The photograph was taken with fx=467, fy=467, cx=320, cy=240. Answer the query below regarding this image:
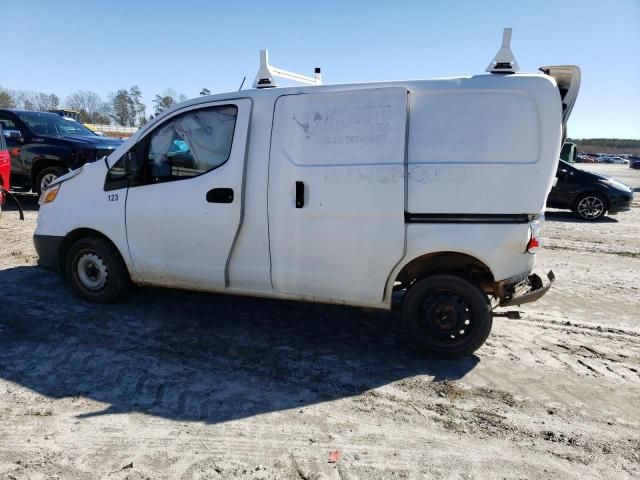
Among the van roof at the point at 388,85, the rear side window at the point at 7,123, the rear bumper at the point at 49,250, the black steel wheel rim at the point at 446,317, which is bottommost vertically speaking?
the black steel wheel rim at the point at 446,317

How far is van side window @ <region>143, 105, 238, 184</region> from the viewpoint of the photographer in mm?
4172

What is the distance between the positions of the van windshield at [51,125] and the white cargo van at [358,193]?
7.10 m

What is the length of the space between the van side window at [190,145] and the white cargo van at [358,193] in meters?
0.01


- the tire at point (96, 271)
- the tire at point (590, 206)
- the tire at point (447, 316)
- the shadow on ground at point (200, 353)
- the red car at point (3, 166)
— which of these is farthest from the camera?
the tire at point (590, 206)

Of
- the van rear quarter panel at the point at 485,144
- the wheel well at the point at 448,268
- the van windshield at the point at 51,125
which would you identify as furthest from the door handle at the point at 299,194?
the van windshield at the point at 51,125

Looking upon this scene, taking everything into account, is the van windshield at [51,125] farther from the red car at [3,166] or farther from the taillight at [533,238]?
the taillight at [533,238]

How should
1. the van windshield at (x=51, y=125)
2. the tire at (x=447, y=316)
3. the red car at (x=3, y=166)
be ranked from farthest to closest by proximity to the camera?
1. the van windshield at (x=51, y=125)
2. the red car at (x=3, y=166)
3. the tire at (x=447, y=316)

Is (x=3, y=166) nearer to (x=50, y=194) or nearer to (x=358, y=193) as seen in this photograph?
(x=50, y=194)

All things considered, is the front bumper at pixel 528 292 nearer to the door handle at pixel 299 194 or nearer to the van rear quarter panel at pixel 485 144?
the van rear quarter panel at pixel 485 144

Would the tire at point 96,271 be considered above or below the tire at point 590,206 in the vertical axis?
below

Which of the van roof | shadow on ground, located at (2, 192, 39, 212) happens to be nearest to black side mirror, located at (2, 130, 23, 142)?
shadow on ground, located at (2, 192, 39, 212)

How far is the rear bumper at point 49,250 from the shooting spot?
4.92 m

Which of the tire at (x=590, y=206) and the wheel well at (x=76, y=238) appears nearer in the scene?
the wheel well at (x=76, y=238)

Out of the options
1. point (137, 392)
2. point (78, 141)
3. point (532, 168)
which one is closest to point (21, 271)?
point (137, 392)
